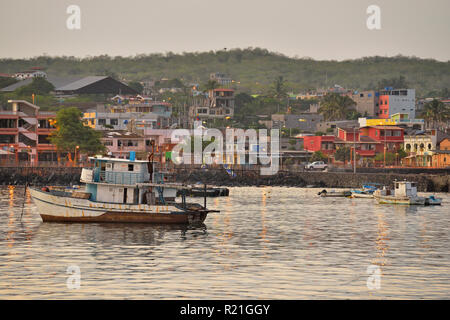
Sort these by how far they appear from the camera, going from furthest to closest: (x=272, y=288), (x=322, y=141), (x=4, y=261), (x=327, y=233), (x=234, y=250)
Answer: (x=322, y=141) → (x=327, y=233) → (x=234, y=250) → (x=4, y=261) → (x=272, y=288)

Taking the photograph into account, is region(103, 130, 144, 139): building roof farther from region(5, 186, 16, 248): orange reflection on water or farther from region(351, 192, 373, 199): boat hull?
region(5, 186, 16, 248): orange reflection on water

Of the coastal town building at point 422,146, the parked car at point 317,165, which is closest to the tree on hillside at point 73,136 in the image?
the parked car at point 317,165

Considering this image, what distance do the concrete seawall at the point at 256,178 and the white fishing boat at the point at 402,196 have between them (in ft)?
87.4

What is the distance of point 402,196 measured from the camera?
8650 centimetres

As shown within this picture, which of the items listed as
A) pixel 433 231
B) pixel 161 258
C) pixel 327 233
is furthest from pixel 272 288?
pixel 433 231

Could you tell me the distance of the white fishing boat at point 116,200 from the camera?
56875 mm

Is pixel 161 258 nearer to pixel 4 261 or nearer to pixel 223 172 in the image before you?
pixel 4 261

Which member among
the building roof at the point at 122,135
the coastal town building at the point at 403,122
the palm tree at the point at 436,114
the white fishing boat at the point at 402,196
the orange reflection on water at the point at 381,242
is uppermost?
the palm tree at the point at 436,114

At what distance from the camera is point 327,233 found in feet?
182

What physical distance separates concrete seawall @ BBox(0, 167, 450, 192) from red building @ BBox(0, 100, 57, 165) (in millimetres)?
9753

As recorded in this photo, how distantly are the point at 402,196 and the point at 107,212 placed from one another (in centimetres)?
4126

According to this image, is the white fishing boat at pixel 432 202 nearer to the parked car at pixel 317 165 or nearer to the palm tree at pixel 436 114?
the parked car at pixel 317 165

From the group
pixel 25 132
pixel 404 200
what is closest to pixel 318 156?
pixel 25 132
